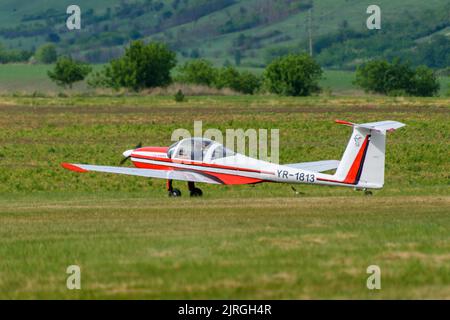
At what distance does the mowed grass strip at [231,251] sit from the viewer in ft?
44.1

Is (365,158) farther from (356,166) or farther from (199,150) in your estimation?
(199,150)

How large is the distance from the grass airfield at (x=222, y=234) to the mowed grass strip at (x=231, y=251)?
24 mm

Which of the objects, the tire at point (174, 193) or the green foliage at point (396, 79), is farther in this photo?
the green foliage at point (396, 79)

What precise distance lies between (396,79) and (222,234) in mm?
103120

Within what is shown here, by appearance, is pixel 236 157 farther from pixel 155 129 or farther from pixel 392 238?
pixel 155 129

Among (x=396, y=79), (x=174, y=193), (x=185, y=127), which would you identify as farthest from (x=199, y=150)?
(x=396, y=79)

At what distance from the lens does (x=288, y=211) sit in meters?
21.5

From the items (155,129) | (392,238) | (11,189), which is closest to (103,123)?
(155,129)

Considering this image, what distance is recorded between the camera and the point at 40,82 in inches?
5605

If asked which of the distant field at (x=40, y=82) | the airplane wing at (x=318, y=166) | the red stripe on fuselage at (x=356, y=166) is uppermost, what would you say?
the red stripe on fuselage at (x=356, y=166)

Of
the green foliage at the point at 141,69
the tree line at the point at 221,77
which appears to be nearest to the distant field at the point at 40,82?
the tree line at the point at 221,77

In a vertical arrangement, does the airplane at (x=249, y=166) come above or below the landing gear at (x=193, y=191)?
above

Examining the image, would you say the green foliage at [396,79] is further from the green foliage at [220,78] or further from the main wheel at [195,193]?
the main wheel at [195,193]

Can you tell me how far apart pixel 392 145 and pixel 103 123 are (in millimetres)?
19063
